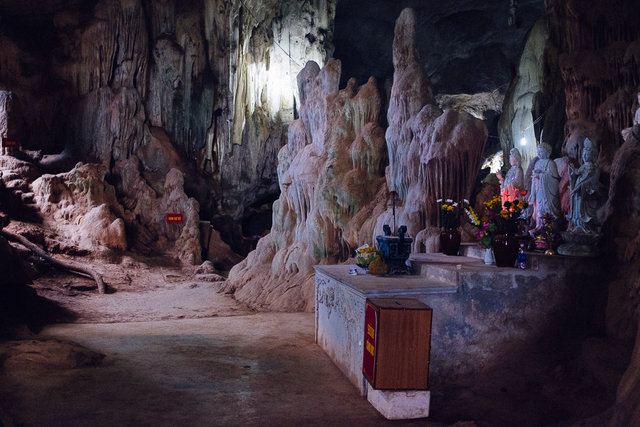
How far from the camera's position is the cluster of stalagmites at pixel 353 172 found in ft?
34.0

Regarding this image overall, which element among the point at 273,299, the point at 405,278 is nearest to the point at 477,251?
the point at 405,278

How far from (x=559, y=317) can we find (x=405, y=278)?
2.05 metres

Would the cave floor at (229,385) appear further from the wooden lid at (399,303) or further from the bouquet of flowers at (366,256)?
the bouquet of flowers at (366,256)

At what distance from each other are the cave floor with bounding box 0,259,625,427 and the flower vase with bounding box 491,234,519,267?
1290 millimetres

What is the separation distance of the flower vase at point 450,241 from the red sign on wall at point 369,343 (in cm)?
316

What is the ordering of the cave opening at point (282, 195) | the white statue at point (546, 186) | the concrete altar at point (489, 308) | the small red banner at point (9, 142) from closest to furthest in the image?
the cave opening at point (282, 195)
the concrete altar at point (489, 308)
the white statue at point (546, 186)
the small red banner at point (9, 142)

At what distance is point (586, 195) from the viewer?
7645 mm

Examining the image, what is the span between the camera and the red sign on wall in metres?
5.36

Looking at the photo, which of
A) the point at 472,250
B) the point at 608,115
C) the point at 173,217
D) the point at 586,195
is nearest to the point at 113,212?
the point at 173,217

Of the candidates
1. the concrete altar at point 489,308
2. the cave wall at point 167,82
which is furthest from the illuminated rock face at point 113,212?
the concrete altar at point 489,308

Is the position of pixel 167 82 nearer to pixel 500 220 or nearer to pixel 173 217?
pixel 173 217

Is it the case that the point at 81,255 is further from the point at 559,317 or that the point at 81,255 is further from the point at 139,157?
the point at 559,317

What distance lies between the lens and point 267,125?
24531 mm

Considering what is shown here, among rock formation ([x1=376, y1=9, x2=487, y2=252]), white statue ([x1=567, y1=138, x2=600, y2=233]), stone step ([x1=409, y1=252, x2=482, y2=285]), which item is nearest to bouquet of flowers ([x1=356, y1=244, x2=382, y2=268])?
stone step ([x1=409, y1=252, x2=482, y2=285])
